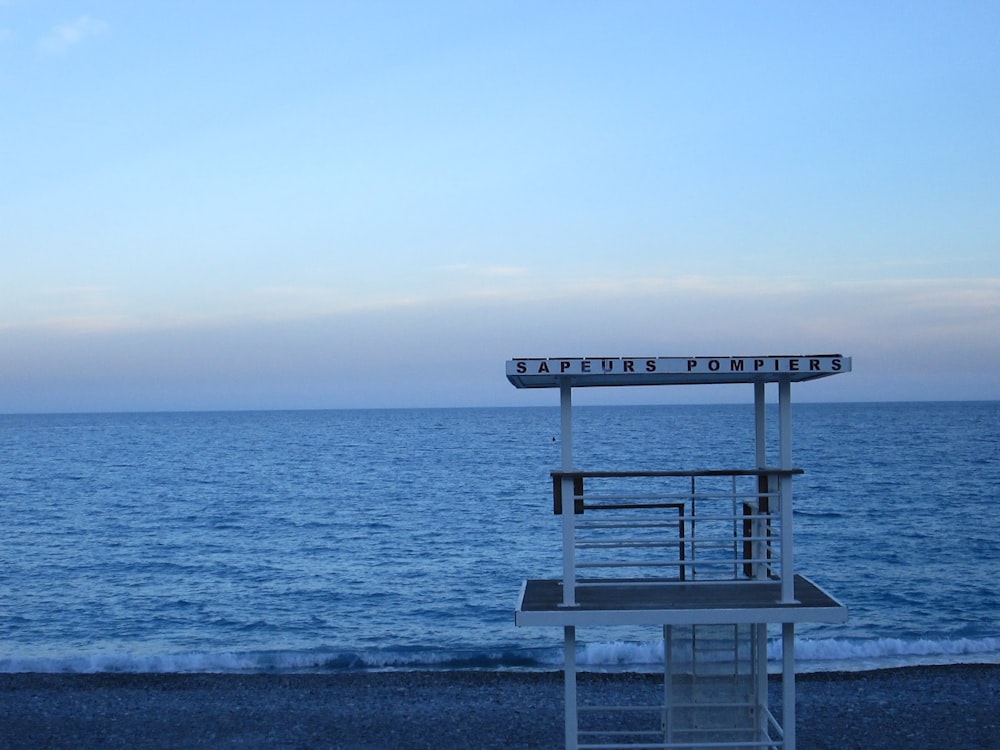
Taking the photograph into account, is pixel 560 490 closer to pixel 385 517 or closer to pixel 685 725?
pixel 685 725

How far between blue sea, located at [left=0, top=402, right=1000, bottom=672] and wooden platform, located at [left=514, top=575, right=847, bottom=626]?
11.8m

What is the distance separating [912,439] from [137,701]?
92.3 m

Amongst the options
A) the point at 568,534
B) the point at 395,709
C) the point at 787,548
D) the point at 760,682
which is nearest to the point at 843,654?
the point at 395,709

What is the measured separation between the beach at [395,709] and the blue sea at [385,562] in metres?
2.42

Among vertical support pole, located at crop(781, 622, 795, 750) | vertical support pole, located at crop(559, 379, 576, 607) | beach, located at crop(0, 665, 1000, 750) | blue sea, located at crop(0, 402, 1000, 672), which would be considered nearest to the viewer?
vertical support pole, located at crop(559, 379, 576, 607)

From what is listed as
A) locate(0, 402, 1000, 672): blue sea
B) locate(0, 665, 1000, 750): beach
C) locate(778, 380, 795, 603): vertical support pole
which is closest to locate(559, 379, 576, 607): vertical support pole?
locate(778, 380, 795, 603): vertical support pole

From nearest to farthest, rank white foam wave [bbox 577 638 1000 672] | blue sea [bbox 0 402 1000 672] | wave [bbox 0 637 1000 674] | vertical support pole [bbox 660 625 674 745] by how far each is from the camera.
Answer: vertical support pole [bbox 660 625 674 745] < white foam wave [bbox 577 638 1000 672] < wave [bbox 0 637 1000 674] < blue sea [bbox 0 402 1000 672]

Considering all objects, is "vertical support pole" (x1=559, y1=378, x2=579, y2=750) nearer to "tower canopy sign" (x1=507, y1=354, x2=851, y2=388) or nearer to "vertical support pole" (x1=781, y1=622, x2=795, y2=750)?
"tower canopy sign" (x1=507, y1=354, x2=851, y2=388)

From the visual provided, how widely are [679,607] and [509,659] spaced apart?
44.5 feet

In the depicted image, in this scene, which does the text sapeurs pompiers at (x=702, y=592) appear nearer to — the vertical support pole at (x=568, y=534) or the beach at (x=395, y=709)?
the vertical support pole at (x=568, y=534)

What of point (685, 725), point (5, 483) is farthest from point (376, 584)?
point (5, 483)

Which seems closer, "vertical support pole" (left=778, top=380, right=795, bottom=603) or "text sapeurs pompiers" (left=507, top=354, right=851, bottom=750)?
"text sapeurs pompiers" (left=507, top=354, right=851, bottom=750)

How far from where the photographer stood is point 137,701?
1731 centimetres

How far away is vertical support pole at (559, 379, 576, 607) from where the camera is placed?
8.92 m
